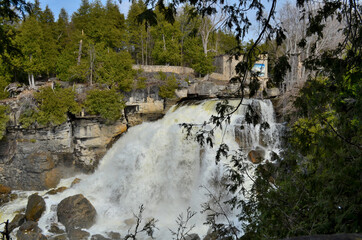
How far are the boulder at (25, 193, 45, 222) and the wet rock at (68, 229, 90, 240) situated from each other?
2.19 metres

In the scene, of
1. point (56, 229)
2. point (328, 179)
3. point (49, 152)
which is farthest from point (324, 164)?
point (49, 152)

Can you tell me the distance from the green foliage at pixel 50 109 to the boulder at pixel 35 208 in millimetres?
4436

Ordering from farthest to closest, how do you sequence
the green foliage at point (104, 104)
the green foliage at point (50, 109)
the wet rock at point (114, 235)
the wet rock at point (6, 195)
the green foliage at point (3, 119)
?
the green foliage at point (104, 104) < the green foliage at point (50, 109) < the green foliage at point (3, 119) < the wet rock at point (6, 195) < the wet rock at point (114, 235)

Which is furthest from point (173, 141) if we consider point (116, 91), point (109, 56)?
point (109, 56)

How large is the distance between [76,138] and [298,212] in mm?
15296

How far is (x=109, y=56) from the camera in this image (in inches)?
782

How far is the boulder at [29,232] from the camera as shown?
1084cm

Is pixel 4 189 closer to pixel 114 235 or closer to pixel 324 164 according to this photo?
pixel 114 235

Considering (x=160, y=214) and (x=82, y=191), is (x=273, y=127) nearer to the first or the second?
(x=160, y=214)

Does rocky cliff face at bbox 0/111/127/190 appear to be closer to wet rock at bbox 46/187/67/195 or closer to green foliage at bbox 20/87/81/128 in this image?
green foliage at bbox 20/87/81/128

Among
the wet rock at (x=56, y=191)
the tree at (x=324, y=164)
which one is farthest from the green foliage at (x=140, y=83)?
the tree at (x=324, y=164)

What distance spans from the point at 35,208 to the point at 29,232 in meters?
1.32

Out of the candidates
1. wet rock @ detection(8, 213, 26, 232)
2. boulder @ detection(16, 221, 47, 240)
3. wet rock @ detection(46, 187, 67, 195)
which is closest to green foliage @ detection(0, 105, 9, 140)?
wet rock @ detection(46, 187, 67, 195)

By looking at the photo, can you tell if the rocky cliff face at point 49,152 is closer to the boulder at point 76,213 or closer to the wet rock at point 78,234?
the boulder at point 76,213
